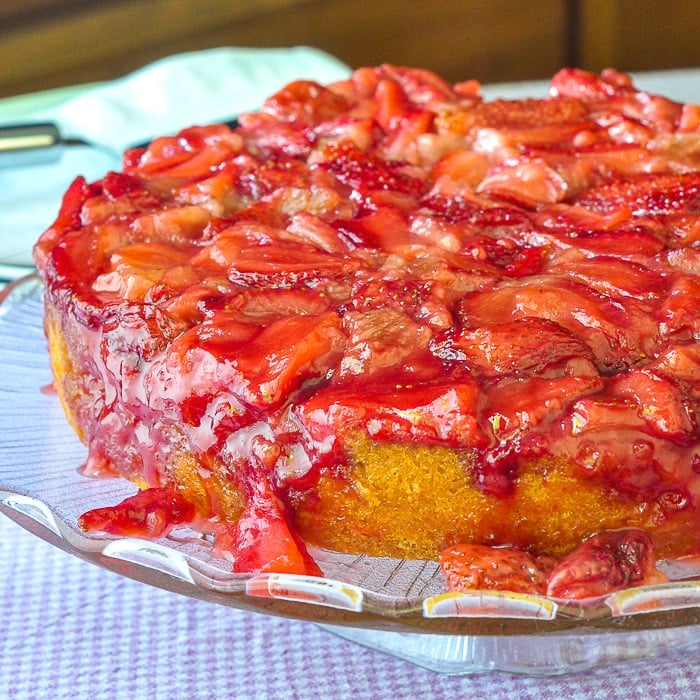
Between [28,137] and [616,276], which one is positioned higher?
[616,276]

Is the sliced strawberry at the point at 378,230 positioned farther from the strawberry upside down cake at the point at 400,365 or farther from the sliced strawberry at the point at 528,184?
the sliced strawberry at the point at 528,184

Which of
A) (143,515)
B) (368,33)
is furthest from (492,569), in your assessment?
(368,33)

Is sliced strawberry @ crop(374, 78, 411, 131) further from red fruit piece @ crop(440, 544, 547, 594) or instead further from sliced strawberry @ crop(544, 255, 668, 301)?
red fruit piece @ crop(440, 544, 547, 594)

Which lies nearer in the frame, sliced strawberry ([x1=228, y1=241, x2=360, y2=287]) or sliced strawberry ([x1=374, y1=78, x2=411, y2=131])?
sliced strawberry ([x1=228, y1=241, x2=360, y2=287])

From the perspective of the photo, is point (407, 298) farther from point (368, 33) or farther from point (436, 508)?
point (368, 33)

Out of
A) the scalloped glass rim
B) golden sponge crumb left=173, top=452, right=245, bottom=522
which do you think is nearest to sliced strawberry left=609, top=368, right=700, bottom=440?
the scalloped glass rim
